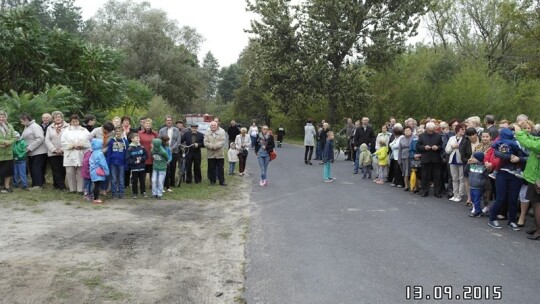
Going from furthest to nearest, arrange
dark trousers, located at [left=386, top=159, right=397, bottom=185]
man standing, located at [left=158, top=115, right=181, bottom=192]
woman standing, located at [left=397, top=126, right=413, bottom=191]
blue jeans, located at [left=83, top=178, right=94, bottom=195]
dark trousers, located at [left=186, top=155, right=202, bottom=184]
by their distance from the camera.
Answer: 1. dark trousers, located at [left=386, top=159, right=397, bottom=185]
2. dark trousers, located at [left=186, top=155, right=202, bottom=184]
3. man standing, located at [left=158, top=115, right=181, bottom=192]
4. woman standing, located at [left=397, top=126, right=413, bottom=191]
5. blue jeans, located at [left=83, top=178, right=94, bottom=195]

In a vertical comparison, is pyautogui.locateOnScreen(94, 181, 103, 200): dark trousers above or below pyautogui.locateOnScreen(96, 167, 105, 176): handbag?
below

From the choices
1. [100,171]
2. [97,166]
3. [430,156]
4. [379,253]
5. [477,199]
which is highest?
[430,156]

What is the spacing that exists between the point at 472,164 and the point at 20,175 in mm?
10260

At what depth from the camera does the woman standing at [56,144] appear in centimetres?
1176

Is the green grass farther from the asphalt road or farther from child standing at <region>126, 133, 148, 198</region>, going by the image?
the asphalt road

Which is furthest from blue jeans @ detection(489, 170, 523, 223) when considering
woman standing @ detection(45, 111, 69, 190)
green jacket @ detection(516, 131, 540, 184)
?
woman standing @ detection(45, 111, 69, 190)

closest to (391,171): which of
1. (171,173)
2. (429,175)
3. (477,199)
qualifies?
(429,175)

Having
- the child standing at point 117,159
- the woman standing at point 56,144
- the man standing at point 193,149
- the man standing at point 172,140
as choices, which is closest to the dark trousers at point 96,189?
the child standing at point 117,159

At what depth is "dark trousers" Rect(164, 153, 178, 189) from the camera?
1288cm

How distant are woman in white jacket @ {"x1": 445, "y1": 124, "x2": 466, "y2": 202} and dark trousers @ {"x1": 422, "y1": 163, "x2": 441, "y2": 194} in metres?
0.52

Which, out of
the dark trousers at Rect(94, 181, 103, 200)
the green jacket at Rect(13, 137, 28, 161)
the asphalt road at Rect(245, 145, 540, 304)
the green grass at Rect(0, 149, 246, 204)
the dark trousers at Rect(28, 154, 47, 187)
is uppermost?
the green jacket at Rect(13, 137, 28, 161)

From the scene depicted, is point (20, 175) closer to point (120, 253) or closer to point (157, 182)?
point (157, 182)

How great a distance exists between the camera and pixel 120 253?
6945mm

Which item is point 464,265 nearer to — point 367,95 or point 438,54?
point 367,95
